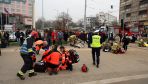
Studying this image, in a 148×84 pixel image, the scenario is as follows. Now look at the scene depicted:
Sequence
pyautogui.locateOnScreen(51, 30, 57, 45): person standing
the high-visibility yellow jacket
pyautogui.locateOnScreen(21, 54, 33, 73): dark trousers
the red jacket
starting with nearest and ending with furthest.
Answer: pyautogui.locateOnScreen(21, 54, 33, 73): dark trousers
the red jacket
the high-visibility yellow jacket
pyautogui.locateOnScreen(51, 30, 57, 45): person standing

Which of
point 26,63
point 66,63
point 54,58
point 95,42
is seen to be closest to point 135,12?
point 95,42

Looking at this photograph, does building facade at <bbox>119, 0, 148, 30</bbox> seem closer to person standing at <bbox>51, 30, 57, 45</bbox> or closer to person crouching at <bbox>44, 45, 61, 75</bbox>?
person standing at <bbox>51, 30, 57, 45</bbox>

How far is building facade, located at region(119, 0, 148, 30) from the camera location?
71.2 m

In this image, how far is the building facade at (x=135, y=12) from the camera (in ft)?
234

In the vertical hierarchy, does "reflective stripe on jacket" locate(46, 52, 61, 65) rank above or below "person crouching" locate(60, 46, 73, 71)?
above

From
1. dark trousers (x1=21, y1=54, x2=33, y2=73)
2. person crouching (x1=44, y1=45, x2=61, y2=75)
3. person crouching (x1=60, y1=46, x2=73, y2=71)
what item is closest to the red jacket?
person crouching (x1=44, y1=45, x2=61, y2=75)

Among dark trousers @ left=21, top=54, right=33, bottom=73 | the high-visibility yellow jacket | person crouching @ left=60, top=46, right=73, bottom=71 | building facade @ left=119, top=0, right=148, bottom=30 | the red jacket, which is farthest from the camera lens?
building facade @ left=119, top=0, right=148, bottom=30

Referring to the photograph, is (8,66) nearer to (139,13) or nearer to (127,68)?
(127,68)

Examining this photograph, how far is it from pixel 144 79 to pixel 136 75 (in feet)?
2.74

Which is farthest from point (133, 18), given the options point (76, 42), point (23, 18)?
point (76, 42)

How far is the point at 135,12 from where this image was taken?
7919 centimetres

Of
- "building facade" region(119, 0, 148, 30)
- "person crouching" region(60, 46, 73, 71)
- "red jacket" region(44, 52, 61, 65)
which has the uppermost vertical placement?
"building facade" region(119, 0, 148, 30)

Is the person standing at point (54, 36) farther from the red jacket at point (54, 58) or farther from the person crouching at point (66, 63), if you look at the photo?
the red jacket at point (54, 58)

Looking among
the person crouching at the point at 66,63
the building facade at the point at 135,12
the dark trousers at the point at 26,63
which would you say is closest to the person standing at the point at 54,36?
the person crouching at the point at 66,63
